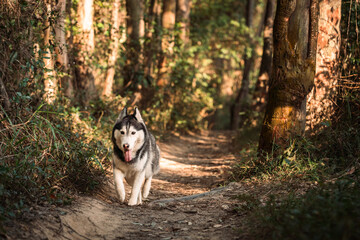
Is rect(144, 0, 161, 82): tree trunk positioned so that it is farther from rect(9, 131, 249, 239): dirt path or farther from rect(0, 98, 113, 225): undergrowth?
rect(0, 98, 113, 225): undergrowth

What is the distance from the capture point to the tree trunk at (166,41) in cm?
1334

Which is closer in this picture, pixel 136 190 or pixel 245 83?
pixel 136 190

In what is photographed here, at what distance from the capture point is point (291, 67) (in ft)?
20.1

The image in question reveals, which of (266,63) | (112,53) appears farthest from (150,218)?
(266,63)

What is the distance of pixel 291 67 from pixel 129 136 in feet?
9.42

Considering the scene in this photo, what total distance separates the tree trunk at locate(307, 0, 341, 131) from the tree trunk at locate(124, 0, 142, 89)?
6306mm

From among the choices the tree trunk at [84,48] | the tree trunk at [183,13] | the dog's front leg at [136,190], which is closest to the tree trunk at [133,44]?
the tree trunk at [84,48]

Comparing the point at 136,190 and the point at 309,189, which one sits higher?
the point at 309,189

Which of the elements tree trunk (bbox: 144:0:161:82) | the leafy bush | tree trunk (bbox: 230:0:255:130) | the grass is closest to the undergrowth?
the grass

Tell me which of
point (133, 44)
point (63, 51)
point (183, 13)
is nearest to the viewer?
point (63, 51)

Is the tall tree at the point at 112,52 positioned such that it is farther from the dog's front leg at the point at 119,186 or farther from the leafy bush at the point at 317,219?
the leafy bush at the point at 317,219

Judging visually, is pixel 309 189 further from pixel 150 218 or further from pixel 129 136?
pixel 129 136

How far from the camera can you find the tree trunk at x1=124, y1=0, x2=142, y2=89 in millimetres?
11883

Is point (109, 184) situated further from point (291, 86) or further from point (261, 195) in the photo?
point (291, 86)
